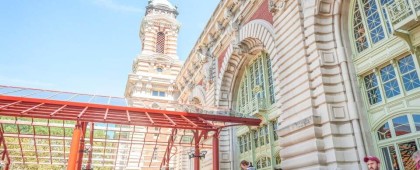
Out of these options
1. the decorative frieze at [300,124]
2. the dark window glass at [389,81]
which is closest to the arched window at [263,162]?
the decorative frieze at [300,124]

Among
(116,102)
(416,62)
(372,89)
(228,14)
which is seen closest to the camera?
(416,62)

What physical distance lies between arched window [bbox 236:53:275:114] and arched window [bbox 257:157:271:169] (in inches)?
95.6

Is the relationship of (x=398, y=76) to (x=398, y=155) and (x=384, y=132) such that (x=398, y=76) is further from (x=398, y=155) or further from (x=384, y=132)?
(x=398, y=155)

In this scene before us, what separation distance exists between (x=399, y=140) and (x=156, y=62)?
31378 mm

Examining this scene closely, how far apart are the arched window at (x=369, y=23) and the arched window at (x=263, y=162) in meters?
6.40

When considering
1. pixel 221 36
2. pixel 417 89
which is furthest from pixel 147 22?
pixel 417 89

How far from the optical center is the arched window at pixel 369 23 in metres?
8.96

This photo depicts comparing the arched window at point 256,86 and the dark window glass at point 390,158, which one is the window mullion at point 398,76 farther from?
the arched window at point 256,86

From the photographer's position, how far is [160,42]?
3916 centimetres

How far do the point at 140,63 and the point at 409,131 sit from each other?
102 ft

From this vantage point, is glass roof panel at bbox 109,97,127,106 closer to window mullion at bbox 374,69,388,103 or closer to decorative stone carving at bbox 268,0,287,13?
decorative stone carving at bbox 268,0,287,13

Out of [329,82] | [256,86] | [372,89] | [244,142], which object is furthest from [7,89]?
[372,89]

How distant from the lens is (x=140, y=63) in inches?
1410

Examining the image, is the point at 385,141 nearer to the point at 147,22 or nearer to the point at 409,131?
the point at 409,131
